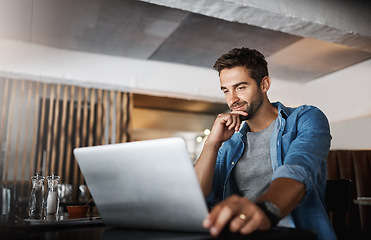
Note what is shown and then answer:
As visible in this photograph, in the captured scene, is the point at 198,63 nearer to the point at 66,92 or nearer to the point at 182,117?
the point at 66,92

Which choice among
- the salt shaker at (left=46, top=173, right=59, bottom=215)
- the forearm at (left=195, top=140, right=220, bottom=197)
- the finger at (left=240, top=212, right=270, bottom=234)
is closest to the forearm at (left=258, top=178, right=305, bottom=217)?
the finger at (left=240, top=212, right=270, bottom=234)

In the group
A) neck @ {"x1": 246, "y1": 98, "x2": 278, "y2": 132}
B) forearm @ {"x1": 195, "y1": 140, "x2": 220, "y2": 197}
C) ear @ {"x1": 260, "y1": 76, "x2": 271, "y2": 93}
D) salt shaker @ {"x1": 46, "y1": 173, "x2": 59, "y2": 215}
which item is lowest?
salt shaker @ {"x1": 46, "y1": 173, "x2": 59, "y2": 215}

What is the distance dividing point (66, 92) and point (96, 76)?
73cm

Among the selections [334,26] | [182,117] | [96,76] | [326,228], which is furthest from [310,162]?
[182,117]

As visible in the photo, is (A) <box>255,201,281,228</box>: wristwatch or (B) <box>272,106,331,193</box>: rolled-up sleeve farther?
(B) <box>272,106,331,193</box>: rolled-up sleeve

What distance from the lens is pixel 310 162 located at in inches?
40.9

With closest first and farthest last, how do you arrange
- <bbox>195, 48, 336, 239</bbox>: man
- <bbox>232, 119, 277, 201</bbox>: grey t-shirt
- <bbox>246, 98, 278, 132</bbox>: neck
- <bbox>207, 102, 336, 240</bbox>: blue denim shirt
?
<bbox>195, 48, 336, 239</bbox>: man, <bbox>207, 102, 336, 240</bbox>: blue denim shirt, <bbox>232, 119, 277, 201</bbox>: grey t-shirt, <bbox>246, 98, 278, 132</bbox>: neck

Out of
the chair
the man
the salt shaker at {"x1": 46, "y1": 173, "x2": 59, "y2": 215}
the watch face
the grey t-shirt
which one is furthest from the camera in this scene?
the salt shaker at {"x1": 46, "y1": 173, "x2": 59, "y2": 215}

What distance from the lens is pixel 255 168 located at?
1.47m

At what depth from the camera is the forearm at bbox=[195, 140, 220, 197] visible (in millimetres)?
1377

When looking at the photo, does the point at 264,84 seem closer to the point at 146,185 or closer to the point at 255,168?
the point at 255,168

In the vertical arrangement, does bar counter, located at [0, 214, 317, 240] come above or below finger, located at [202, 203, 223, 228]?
below

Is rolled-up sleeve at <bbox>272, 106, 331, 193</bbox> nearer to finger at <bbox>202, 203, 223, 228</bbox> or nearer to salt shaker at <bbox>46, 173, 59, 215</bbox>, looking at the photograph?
finger at <bbox>202, 203, 223, 228</bbox>

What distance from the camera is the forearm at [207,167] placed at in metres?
1.38
